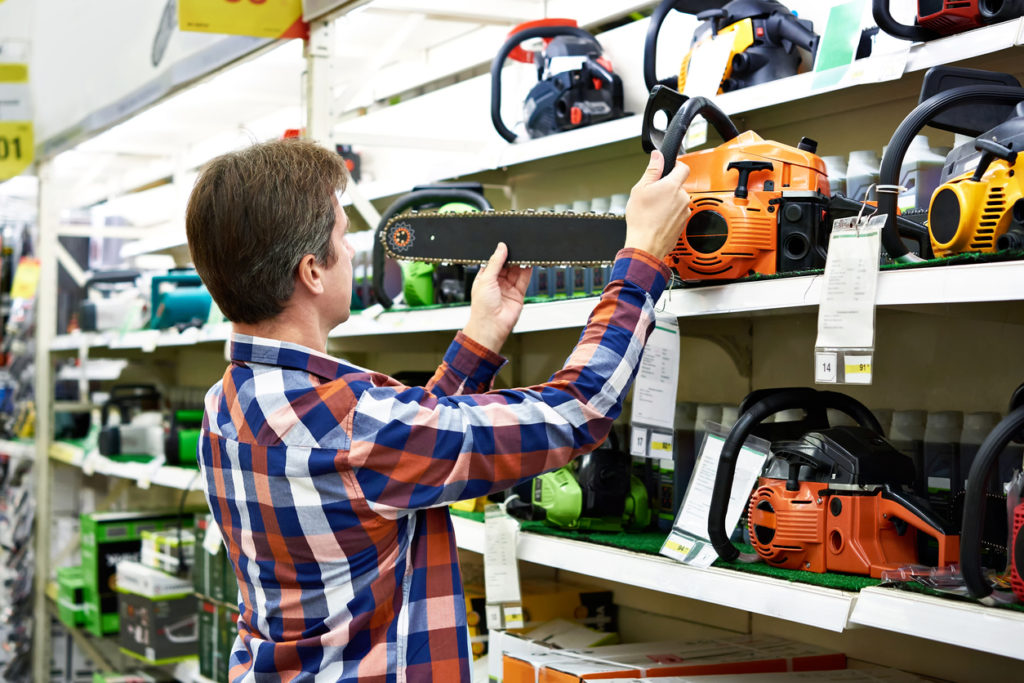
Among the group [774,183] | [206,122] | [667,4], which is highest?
[206,122]

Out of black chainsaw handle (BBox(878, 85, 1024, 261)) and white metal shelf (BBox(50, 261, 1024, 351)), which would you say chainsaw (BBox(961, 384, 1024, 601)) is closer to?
white metal shelf (BBox(50, 261, 1024, 351))

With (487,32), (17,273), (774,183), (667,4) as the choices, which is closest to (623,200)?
(667,4)

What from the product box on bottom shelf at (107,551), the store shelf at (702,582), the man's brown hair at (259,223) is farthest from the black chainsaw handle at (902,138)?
the product box on bottom shelf at (107,551)

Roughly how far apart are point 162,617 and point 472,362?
7.98ft

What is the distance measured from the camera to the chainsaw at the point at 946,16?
1.41m

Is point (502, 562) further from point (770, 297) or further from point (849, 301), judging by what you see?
point (849, 301)

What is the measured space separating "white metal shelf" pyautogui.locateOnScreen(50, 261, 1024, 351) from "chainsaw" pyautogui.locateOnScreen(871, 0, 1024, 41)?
388 millimetres

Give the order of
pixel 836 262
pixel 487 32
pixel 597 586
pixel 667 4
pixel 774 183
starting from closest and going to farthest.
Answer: pixel 836 262 → pixel 774 183 → pixel 667 4 → pixel 597 586 → pixel 487 32

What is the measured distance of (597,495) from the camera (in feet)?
6.28

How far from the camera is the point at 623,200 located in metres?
2.05

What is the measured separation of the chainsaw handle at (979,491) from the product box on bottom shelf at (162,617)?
2.82 m

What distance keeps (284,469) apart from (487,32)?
2.25 metres

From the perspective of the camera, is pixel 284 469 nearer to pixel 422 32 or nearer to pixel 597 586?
pixel 597 586

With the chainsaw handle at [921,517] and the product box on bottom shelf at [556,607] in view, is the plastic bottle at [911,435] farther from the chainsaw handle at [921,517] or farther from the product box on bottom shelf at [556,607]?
the product box on bottom shelf at [556,607]
